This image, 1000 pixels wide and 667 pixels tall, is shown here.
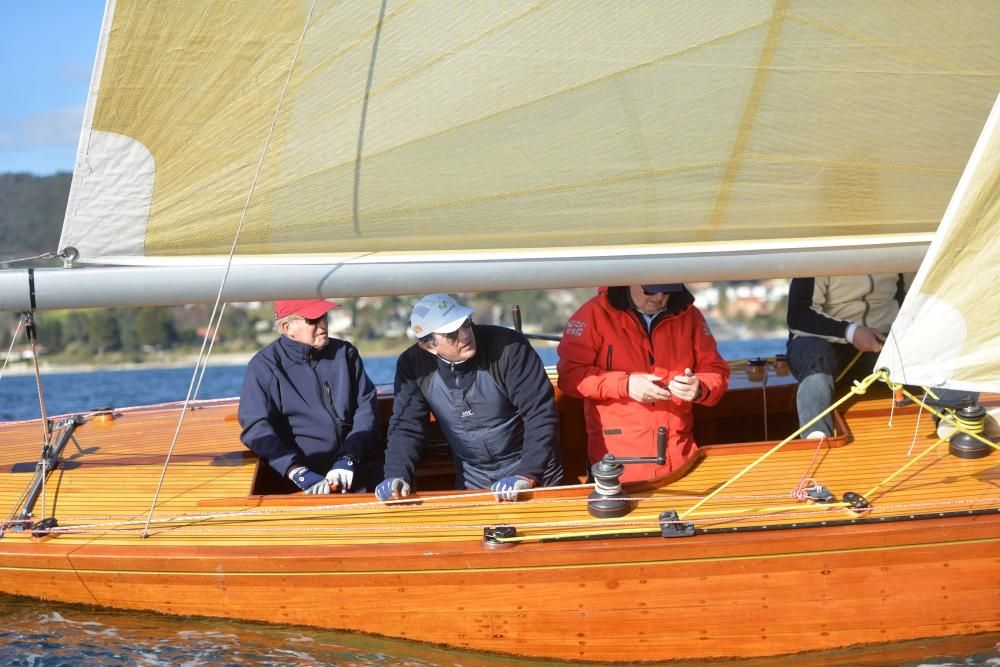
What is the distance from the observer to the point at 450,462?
5.52 meters

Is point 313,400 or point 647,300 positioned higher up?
point 647,300

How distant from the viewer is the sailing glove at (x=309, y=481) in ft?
15.7

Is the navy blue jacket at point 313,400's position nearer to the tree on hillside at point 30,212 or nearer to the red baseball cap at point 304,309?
the red baseball cap at point 304,309

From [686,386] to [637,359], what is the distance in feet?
1.21

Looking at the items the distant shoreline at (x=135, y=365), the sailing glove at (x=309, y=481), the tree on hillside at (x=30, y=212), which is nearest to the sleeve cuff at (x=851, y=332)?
the sailing glove at (x=309, y=481)

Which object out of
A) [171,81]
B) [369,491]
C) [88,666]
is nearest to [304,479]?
[369,491]

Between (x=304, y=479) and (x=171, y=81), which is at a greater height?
(x=171, y=81)

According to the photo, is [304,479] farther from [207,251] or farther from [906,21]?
[906,21]

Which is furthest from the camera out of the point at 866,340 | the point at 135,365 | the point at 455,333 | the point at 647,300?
the point at 135,365

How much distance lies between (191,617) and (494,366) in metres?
1.68

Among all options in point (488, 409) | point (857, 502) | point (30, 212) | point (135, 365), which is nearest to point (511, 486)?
point (488, 409)

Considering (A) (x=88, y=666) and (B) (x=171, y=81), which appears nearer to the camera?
(B) (x=171, y=81)

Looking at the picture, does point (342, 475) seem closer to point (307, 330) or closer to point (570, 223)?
point (307, 330)

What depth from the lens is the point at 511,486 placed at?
4535 mm
